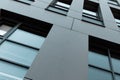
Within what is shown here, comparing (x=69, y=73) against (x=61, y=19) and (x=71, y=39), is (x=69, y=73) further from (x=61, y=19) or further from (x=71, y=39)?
(x=61, y=19)

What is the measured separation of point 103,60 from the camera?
8.90 metres

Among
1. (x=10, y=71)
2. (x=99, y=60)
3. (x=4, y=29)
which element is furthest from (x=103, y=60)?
(x=4, y=29)

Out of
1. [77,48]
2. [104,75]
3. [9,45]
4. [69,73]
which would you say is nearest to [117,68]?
[104,75]

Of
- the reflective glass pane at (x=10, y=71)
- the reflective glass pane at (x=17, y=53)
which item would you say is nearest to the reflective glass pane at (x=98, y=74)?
the reflective glass pane at (x=17, y=53)

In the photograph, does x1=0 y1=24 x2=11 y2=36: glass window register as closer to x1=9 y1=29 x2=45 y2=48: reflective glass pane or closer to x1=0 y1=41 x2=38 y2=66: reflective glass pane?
x1=9 y1=29 x2=45 y2=48: reflective glass pane

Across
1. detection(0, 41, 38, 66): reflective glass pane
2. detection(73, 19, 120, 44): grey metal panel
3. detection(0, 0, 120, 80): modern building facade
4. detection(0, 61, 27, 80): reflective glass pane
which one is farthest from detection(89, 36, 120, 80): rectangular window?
detection(0, 61, 27, 80): reflective glass pane

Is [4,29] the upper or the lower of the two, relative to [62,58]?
upper

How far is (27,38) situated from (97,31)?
3.39m

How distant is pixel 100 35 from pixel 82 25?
0.95 m

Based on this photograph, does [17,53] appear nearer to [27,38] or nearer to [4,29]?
[27,38]

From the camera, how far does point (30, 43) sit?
8.36 metres

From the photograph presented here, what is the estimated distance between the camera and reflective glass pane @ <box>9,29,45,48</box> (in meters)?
8.32

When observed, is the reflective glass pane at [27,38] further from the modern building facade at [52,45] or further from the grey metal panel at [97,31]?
the grey metal panel at [97,31]

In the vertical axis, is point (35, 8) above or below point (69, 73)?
above
